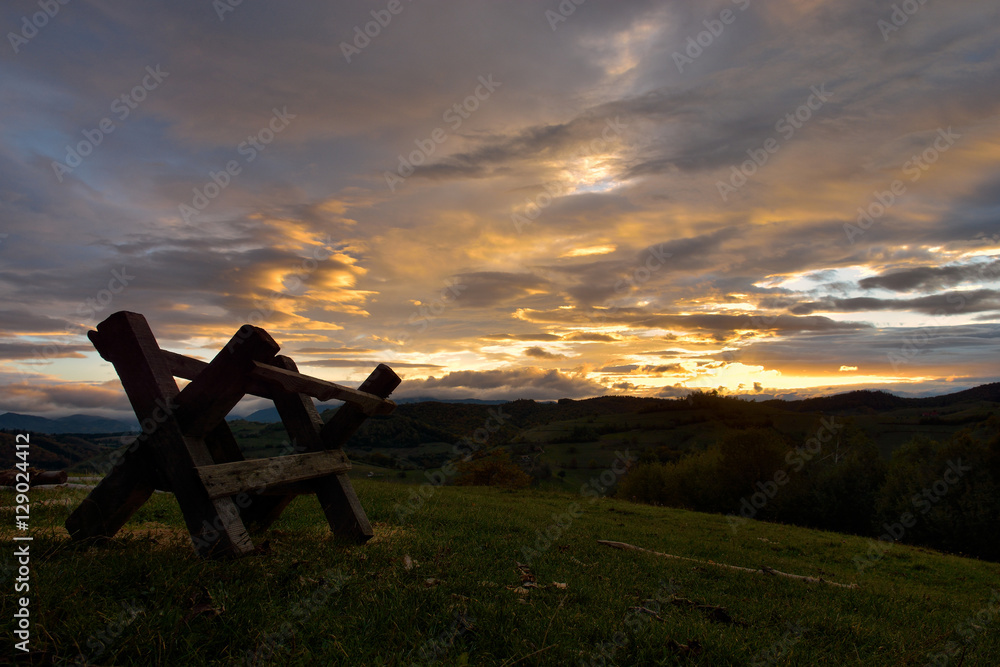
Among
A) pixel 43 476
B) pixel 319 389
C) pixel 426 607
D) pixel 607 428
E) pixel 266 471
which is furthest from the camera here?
pixel 607 428

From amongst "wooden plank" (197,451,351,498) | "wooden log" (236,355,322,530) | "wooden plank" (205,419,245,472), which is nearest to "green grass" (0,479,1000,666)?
"wooden log" (236,355,322,530)

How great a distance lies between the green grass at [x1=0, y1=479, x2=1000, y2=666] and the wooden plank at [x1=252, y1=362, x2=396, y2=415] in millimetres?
1762

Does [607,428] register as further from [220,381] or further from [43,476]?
[220,381]

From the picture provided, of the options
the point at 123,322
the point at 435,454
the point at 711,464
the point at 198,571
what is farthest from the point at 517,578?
the point at 435,454

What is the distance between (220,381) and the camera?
17.3ft

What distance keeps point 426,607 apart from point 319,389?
283cm

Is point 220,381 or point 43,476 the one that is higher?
point 220,381

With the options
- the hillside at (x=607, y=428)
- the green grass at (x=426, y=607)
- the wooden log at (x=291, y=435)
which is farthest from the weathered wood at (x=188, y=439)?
the hillside at (x=607, y=428)

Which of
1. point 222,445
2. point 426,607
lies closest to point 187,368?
point 222,445

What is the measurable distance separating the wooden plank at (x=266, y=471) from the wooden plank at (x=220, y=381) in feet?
1.73

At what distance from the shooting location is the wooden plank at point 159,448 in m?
5.07

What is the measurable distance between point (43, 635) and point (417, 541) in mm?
4571

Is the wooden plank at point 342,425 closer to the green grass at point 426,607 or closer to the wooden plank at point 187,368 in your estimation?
the wooden plank at point 187,368

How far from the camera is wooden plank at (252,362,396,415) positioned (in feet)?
17.7
